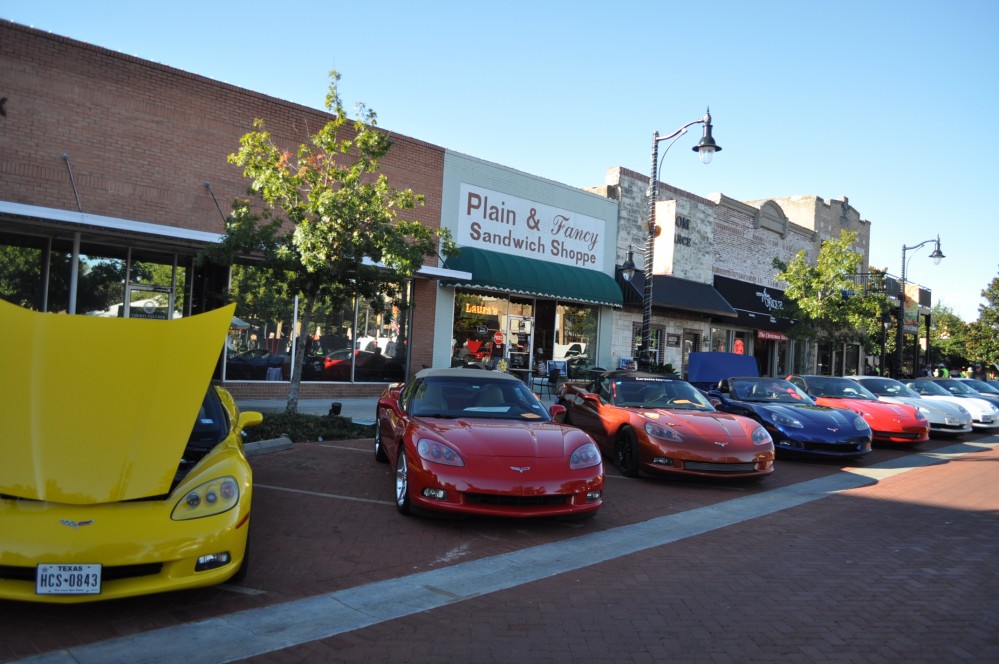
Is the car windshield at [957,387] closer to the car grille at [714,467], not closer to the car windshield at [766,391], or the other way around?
the car windshield at [766,391]

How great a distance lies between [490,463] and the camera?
5922 mm

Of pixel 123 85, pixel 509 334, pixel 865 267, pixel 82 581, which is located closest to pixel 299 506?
pixel 82 581

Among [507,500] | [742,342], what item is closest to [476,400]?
[507,500]

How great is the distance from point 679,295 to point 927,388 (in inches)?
311

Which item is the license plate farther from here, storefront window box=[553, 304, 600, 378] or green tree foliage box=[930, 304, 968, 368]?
green tree foliage box=[930, 304, 968, 368]

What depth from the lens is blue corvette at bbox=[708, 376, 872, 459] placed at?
35.2 ft

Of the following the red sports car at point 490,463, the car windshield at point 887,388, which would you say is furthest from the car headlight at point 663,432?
the car windshield at point 887,388

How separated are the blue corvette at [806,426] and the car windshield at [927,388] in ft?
25.9

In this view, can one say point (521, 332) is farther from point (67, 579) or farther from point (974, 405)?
point (67, 579)

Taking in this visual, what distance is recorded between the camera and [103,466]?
4047mm

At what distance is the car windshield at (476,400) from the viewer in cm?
712

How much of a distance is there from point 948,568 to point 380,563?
4.54 m

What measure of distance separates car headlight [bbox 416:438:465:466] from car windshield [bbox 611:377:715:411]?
13.8 ft

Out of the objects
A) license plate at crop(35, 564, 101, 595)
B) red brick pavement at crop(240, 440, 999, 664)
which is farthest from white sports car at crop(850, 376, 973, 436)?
license plate at crop(35, 564, 101, 595)
